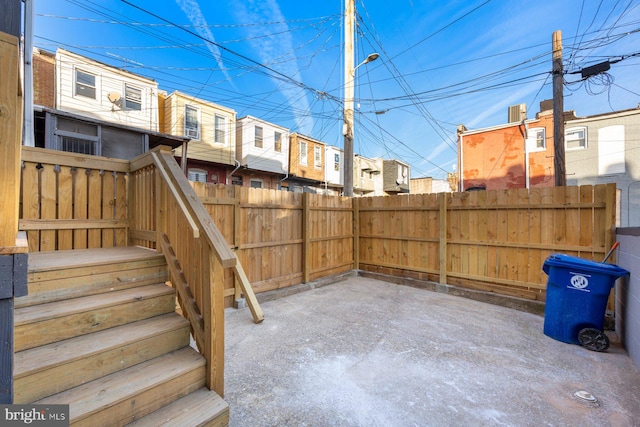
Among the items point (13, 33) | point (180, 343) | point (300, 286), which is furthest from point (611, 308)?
point (13, 33)

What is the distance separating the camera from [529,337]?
3266 millimetres

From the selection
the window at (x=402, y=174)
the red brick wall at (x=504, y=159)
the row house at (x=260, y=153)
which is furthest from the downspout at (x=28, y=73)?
the window at (x=402, y=174)

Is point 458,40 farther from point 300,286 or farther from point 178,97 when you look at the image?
point 178,97

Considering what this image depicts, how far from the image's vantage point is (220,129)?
481 inches

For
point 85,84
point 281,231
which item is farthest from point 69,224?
point 85,84

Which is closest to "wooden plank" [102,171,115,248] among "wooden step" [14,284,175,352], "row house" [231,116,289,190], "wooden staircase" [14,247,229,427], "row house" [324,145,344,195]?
"wooden staircase" [14,247,229,427]

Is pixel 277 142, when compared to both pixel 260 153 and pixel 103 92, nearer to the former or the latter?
pixel 260 153

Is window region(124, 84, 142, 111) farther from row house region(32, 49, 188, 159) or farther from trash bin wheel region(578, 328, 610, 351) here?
trash bin wheel region(578, 328, 610, 351)

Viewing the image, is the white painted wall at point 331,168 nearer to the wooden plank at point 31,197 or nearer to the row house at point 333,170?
the row house at point 333,170

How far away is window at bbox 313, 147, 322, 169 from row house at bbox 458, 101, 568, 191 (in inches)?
310

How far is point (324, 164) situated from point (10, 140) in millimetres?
Result: 16546

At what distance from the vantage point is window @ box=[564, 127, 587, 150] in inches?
459

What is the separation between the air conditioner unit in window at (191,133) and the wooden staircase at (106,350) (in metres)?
10.0

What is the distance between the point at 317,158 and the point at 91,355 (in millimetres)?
15764
